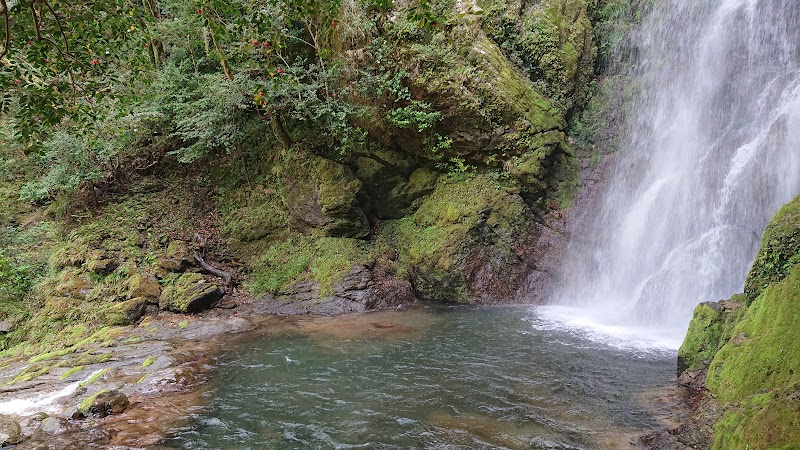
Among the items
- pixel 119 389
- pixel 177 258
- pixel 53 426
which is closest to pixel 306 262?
pixel 177 258

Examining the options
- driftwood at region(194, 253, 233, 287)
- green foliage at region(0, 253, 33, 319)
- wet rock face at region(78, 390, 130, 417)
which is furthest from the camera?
driftwood at region(194, 253, 233, 287)

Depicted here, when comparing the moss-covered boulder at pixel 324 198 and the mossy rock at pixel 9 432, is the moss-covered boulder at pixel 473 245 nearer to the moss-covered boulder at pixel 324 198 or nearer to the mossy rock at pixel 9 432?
the moss-covered boulder at pixel 324 198

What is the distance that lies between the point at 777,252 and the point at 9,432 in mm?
8481

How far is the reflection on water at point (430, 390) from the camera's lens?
17.2 ft

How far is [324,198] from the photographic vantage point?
40.7 ft

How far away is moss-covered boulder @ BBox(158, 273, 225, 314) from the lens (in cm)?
1041

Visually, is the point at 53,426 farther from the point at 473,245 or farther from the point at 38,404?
the point at 473,245

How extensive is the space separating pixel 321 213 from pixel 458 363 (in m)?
6.28

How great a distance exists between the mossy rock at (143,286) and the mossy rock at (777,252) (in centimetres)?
1053

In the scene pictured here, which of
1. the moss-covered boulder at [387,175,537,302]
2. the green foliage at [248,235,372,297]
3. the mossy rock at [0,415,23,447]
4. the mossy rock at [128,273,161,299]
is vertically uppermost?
the moss-covered boulder at [387,175,537,302]

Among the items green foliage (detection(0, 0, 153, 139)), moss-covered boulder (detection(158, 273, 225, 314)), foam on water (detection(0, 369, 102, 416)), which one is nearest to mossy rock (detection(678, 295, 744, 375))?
green foliage (detection(0, 0, 153, 139))

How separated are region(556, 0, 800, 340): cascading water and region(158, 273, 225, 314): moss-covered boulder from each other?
7.83 m

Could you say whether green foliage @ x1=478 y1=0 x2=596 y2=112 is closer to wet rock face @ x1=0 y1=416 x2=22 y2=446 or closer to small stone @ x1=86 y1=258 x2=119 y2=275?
small stone @ x1=86 y1=258 x2=119 y2=275

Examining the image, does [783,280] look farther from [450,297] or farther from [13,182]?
[13,182]
